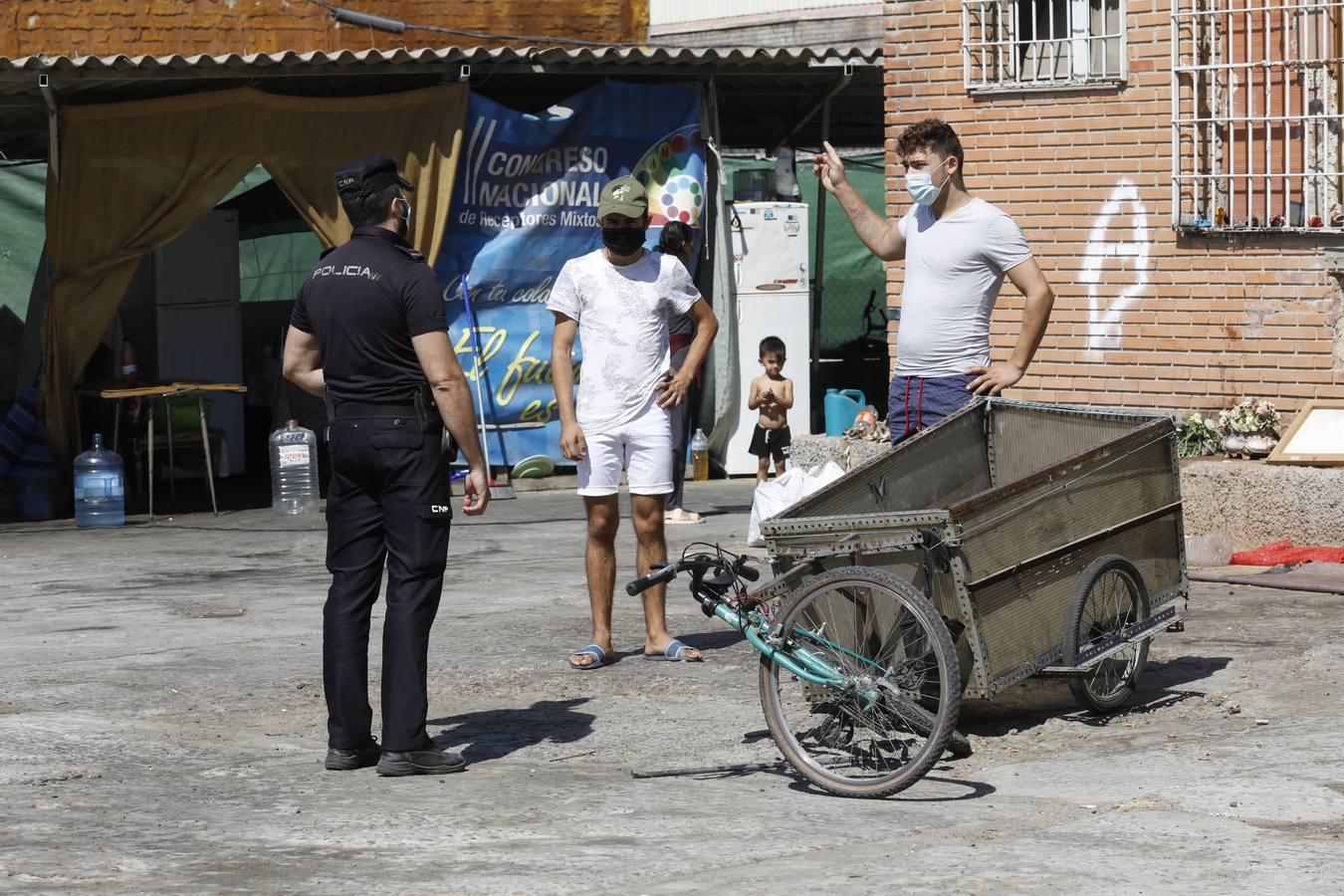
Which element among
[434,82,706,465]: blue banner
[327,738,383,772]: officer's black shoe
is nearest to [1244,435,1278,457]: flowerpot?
[434,82,706,465]: blue banner

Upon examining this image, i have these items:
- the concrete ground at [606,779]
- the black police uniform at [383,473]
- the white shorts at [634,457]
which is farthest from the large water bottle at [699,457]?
the black police uniform at [383,473]

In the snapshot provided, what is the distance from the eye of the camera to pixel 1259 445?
35.3 feet

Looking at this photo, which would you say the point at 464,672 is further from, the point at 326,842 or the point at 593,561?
the point at 326,842

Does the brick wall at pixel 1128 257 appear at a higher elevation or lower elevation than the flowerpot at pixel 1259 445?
higher

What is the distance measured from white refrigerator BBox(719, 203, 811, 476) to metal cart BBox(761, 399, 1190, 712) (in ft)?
27.3

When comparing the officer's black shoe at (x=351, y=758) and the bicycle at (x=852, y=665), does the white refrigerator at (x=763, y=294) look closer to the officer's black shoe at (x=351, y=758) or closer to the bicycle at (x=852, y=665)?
the bicycle at (x=852, y=665)

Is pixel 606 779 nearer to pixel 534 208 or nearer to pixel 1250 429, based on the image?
pixel 1250 429

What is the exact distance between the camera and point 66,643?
28.4 ft

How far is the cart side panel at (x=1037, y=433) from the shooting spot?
7.49 m

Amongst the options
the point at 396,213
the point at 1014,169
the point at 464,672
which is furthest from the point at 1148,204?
the point at 396,213

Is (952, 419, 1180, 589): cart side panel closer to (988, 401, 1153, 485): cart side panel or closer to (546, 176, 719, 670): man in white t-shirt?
(988, 401, 1153, 485): cart side panel

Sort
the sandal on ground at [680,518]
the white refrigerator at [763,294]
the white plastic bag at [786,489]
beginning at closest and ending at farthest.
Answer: the white plastic bag at [786,489]
the sandal on ground at [680,518]
the white refrigerator at [763,294]

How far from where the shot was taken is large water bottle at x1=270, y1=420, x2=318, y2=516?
14.5m

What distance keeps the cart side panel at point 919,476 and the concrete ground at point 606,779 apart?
2.72 feet
